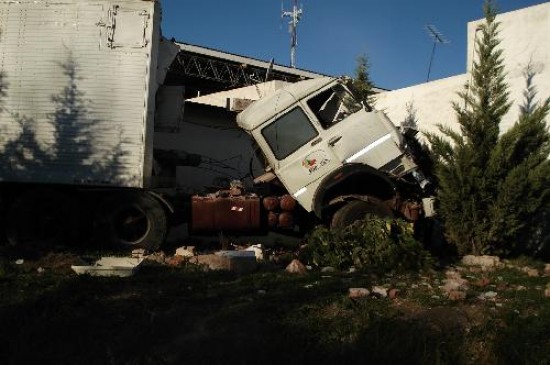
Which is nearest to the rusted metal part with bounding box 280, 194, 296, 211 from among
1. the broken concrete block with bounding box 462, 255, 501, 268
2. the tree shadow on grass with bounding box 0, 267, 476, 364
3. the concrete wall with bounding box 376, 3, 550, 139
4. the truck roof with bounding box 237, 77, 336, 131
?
the truck roof with bounding box 237, 77, 336, 131

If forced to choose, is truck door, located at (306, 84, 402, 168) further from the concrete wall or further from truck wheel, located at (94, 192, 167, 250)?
truck wheel, located at (94, 192, 167, 250)

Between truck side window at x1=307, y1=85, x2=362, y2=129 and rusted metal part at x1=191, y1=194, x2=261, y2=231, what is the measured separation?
5.51 feet

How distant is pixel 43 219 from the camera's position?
7863 mm

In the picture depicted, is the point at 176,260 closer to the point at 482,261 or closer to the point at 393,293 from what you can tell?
the point at 393,293

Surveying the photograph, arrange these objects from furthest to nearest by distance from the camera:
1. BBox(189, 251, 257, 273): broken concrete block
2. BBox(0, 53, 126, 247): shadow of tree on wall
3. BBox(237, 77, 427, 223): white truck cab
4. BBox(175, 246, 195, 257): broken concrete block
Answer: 1. BBox(237, 77, 427, 223): white truck cab
2. BBox(0, 53, 126, 247): shadow of tree on wall
3. BBox(175, 246, 195, 257): broken concrete block
4. BBox(189, 251, 257, 273): broken concrete block

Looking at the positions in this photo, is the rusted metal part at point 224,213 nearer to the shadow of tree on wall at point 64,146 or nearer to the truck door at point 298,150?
the truck door at point 298,150

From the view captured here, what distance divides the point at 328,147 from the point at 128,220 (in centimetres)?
319

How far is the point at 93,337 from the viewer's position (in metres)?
4.03

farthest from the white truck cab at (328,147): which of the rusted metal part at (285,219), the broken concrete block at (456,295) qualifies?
the broken concrete block at (456,295)

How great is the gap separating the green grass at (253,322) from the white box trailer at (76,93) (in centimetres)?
228

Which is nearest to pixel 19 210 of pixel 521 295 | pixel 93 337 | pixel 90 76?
pixel 90 76

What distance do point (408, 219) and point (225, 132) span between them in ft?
A: 19.5

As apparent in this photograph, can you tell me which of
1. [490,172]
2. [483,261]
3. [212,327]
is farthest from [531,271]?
[212,327]

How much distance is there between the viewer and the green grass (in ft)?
12.4
